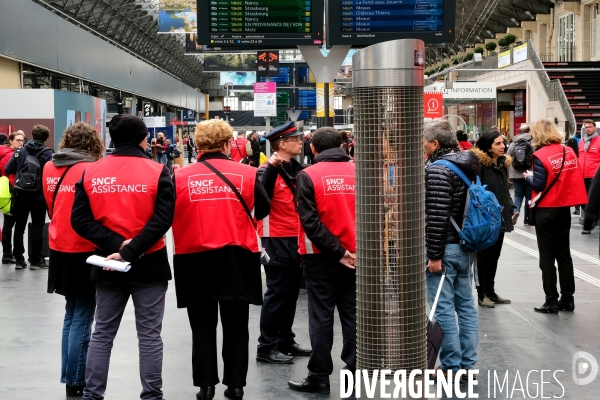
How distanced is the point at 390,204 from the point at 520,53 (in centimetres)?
3870

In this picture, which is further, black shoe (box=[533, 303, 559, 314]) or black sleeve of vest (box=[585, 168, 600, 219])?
black shoe (box=[533, 303, 559, 314])

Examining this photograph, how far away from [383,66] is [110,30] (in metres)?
52.8

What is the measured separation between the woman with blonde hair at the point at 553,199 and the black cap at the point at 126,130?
14.6ft

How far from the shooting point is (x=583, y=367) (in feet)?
21.0

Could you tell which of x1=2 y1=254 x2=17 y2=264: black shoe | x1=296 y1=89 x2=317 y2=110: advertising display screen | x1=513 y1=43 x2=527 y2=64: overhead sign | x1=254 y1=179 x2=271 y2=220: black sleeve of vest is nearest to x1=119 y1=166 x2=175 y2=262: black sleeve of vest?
x1=254 y1=179 x2=271 y2=220: black sleeve of vest

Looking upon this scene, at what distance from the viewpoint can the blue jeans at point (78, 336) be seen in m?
5.66

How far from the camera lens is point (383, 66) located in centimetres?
393

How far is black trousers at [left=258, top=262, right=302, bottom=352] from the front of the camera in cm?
664

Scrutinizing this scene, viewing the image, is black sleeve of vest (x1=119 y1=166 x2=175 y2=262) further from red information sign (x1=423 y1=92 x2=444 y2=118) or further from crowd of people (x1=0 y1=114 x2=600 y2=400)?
red information sign (x1=423 y1=92 x2=444 y2=118)

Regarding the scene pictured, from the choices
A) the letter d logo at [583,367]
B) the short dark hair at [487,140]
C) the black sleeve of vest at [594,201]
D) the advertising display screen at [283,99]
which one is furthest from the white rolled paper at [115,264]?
the advertising display screen at [283,99]

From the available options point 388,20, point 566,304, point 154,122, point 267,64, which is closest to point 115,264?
point 566,304

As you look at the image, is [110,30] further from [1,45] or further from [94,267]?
[94,267]

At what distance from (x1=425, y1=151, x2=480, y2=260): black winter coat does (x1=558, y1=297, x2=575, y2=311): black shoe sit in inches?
123

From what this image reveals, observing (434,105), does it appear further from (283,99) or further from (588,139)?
(283,99)
